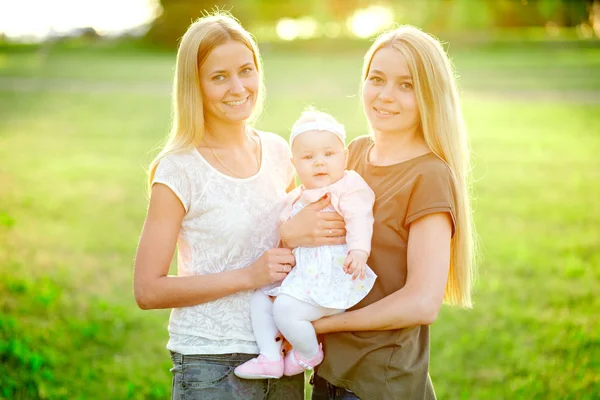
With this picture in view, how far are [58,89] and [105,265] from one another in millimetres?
19877

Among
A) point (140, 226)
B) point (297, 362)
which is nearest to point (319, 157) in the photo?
point (297, 362)

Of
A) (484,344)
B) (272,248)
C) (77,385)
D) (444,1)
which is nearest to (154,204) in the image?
(272,248)

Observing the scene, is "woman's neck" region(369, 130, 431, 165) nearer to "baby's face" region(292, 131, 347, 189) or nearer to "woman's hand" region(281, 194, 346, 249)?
"baby's face" region(292, 131, 347, 189)

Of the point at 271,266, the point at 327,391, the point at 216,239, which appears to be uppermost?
the point at 216,239

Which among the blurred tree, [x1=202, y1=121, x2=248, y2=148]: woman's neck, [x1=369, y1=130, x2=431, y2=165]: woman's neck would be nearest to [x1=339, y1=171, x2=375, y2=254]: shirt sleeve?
[x1=369, y1=130, x2=431, y2=165]: woman's neck

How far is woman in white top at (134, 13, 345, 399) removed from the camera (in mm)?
2840

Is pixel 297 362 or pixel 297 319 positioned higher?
pixel 297 319

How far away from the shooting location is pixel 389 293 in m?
2.85

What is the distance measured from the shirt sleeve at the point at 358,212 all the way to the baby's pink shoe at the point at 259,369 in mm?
573

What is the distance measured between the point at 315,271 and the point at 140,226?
6.67 metres

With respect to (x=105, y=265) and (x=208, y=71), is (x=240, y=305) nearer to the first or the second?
(x=208, y=71)

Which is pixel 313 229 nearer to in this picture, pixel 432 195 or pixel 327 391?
pixel 432 195

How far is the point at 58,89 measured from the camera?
25750mm

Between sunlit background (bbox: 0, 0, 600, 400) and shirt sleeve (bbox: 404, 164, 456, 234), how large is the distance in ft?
2.14
